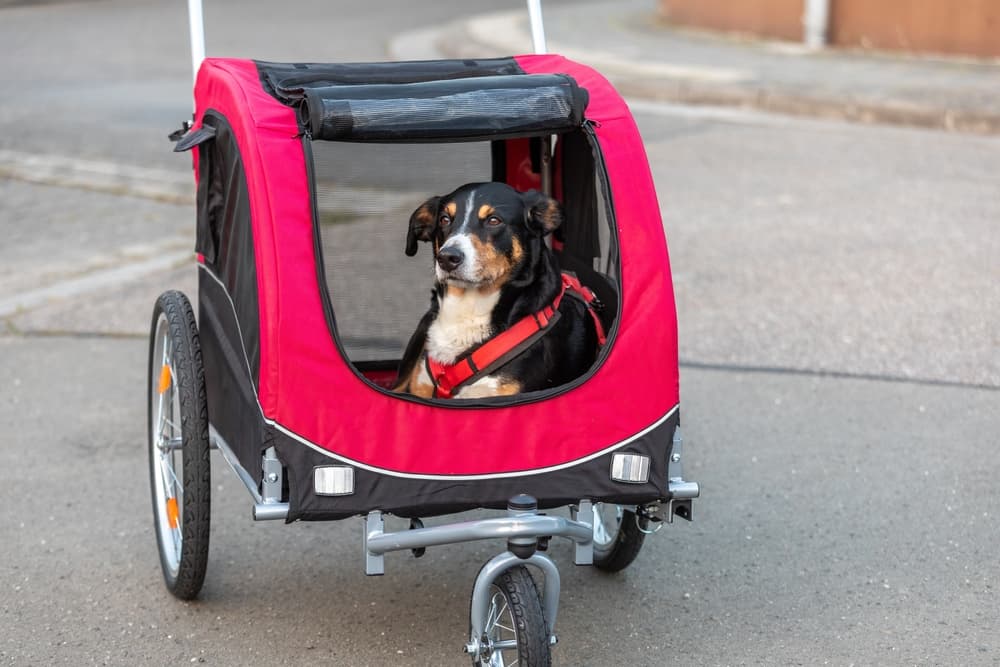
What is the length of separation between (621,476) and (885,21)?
1109cm

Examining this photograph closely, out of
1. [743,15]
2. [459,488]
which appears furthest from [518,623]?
[743,15]

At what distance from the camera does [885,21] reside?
43.4ft

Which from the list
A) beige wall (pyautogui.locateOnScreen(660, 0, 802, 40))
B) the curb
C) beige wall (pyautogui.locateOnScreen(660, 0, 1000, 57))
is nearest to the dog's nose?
the curb

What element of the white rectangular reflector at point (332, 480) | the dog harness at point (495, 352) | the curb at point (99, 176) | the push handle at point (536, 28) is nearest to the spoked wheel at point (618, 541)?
the dog harness at point (495, 352)

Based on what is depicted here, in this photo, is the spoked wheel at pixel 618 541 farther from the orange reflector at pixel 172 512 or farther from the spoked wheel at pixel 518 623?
the orange reflector at pixel 172 512

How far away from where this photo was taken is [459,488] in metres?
3.17

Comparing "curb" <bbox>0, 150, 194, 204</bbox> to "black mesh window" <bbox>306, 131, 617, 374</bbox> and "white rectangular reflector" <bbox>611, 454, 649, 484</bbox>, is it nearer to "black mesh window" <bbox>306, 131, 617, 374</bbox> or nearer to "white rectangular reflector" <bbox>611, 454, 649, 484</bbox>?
"black mesh window" <bbox>306, 131, 617, 374</bbox>

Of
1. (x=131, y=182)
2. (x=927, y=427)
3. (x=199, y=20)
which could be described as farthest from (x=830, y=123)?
(x=199, y=20)

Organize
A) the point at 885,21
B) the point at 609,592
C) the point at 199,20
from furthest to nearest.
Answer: the point at 885,21 < the point at 199,20 < the point at 609,592

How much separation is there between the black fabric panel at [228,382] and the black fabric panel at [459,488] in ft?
0.38

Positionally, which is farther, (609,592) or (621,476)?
(609,592)

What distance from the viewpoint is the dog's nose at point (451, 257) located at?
3.43 metres

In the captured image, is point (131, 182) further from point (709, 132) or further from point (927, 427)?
point (927, 427)

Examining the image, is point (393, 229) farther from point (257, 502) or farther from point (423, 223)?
point (257, 502)
